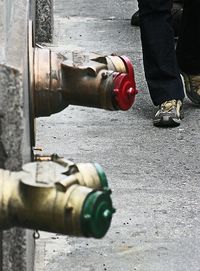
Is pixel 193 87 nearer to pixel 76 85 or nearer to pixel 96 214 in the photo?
pixel 76 85

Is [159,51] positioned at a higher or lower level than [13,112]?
lower

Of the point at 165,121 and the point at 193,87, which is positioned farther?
the point at 193,87

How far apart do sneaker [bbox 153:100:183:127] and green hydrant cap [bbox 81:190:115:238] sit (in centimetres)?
378

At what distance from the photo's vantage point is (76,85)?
10.2 ft

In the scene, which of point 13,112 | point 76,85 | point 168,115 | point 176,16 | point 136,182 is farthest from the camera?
point 176,16

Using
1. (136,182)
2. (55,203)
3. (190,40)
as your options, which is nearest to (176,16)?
(190,40)

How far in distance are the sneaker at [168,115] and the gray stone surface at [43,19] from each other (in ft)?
5.99

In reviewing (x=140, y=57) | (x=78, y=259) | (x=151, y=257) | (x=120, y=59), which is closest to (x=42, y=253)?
(x=78, y=259)

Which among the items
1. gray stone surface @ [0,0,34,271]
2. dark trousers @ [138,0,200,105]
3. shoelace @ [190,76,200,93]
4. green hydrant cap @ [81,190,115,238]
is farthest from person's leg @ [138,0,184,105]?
green hydrant cap @ [81,190,115,238]

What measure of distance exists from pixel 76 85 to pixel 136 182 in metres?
2.06

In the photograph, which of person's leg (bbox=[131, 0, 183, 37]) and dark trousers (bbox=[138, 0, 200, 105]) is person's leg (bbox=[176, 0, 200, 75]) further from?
person's leg (bbox=[131, 0, 183, 37])

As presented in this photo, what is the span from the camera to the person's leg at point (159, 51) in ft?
20.0

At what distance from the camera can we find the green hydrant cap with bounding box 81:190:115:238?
2297 millimetres

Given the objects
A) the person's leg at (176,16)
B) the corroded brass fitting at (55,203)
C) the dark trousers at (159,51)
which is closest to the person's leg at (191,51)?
the dark trousers at (159,51)
